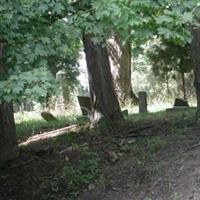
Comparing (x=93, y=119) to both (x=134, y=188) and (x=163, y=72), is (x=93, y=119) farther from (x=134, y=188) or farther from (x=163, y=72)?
(x=163, y=72)

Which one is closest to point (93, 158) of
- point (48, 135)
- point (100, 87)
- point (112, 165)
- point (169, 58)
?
point (112, 165)

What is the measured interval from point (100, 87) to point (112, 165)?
2.87 m

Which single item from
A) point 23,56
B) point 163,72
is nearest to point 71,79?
point 163,72

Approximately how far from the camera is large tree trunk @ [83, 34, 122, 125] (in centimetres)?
1071

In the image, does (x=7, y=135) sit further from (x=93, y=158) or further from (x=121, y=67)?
(x=121, y=67)

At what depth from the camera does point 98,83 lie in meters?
10.8

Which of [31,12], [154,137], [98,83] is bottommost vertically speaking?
[154,137]

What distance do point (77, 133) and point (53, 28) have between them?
4816 millimetres

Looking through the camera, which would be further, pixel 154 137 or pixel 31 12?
pixel 154 137

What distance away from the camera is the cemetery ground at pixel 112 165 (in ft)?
23.5

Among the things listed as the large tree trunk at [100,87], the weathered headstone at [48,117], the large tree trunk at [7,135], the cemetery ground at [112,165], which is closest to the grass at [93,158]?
the cemetery ground at [112,165]

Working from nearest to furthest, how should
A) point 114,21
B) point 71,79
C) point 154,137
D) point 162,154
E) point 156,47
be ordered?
point 114,21
point 162,154
point 154,137
point 156,47
point 71,79

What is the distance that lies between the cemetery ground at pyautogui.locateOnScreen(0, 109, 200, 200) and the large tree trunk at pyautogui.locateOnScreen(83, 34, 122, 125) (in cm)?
38

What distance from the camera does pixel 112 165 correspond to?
8.35 metres
